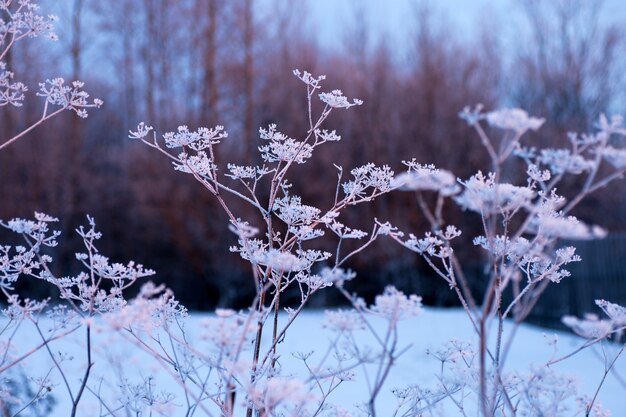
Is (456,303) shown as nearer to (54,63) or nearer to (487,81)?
(487,81)

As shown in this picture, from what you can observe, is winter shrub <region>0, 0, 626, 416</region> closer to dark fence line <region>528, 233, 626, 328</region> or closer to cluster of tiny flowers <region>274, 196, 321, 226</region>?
cluster of tiny flowers <region>274, 196, 321, 226</region>

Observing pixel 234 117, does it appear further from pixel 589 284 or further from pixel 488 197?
pixel 488 197

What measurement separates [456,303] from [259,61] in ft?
21.7

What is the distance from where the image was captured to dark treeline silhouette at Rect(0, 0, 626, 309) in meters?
12.1

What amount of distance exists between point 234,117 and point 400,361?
24.9 ft

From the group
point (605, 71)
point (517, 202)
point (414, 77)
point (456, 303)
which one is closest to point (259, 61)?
point (414, 77)

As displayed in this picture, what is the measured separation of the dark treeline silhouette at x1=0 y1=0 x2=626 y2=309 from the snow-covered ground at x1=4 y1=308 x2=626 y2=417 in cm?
253

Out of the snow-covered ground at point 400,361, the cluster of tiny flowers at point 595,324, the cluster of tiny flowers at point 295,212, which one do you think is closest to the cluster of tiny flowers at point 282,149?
the cluster of tiny flowers at point 295,212

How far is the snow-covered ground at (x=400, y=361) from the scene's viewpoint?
5395 mm

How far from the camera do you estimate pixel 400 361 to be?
716 centimetres

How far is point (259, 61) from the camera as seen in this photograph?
13828 millimetres

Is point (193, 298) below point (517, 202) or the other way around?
below

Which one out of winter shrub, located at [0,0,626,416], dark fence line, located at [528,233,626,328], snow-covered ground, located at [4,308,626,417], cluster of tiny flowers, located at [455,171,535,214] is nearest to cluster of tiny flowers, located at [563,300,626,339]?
winter shrub, located at [0,0,626,416]

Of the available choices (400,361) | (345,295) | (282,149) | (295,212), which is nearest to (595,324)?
(345,295)
